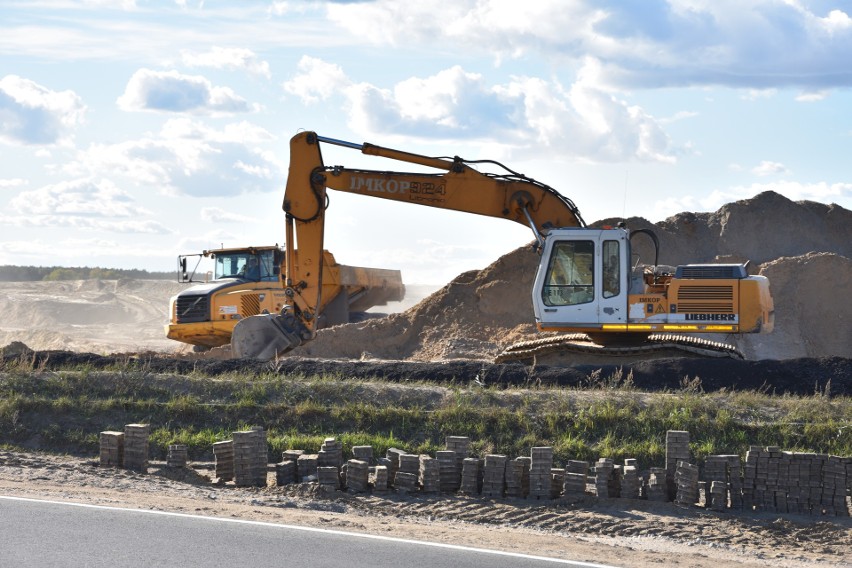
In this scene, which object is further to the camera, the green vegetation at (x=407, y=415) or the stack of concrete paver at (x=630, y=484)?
the green vegetation at (x=407, y=415)

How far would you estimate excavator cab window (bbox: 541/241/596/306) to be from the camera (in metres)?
18.7

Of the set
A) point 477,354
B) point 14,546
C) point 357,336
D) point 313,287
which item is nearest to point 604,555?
point 14,546

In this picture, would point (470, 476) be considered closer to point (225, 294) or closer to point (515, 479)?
point (515, 479)

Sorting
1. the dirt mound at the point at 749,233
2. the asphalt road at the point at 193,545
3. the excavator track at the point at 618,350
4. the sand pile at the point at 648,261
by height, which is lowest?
the asphalt road at the point at 193,545

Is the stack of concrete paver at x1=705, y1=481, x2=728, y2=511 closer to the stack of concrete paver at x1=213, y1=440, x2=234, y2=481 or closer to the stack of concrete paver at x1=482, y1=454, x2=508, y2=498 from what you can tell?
the stack of concrete paver at x1=482, y1=454, x2=508, y2=498

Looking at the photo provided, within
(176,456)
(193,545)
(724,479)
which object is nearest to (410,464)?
(176,456)

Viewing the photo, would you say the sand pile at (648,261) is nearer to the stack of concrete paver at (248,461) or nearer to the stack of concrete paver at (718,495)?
the stack of concrete paver at (248,461)

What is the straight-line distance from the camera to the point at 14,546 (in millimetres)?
8547

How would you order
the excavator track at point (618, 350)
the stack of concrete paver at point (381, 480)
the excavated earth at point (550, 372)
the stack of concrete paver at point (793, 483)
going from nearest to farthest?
the excavated earth at point (550, 372) → the stack of concrete paver at point (793, 483) → the stack of concrete paver at point (381, 480) → the excavator track at point (618, 350)

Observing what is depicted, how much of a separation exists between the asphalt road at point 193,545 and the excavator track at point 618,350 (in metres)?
10.7

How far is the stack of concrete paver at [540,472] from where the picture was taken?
468 inches

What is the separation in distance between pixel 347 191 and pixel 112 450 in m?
7.93

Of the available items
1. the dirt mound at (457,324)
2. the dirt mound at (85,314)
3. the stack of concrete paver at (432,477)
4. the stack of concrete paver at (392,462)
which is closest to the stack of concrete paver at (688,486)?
the stack of concrete paver at (432,477)

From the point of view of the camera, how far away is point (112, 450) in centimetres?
1326
